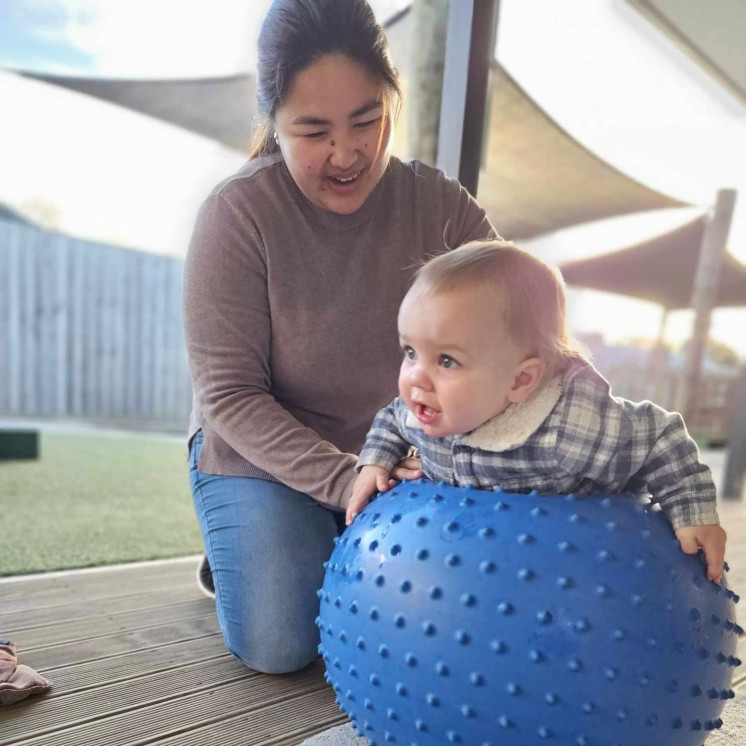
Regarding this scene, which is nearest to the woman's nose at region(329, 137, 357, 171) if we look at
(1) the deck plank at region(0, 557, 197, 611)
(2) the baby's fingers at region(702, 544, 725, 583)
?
(2) the baby's fingers at region(702, 544, 725, 583)

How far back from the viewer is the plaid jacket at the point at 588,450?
1.04 metres

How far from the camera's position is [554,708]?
2.95 ft

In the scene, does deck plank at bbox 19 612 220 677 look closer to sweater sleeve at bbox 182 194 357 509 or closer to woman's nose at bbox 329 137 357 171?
sweater sleeve at bbox 182 194 357 509

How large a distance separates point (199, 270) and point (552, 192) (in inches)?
157

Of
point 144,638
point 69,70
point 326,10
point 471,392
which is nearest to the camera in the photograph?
point 471,392

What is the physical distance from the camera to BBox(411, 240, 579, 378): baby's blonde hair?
1.04m

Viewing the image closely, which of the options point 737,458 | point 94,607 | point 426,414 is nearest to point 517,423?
point 426,414

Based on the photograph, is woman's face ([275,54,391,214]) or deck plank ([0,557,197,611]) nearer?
woman's face ([275,54,391,214])

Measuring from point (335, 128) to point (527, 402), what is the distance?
68 centimetres

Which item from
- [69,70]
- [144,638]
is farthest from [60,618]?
[69,70]

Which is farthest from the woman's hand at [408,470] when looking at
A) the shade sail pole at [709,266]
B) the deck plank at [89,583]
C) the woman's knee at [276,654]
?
the shade sail pole at [709,266]

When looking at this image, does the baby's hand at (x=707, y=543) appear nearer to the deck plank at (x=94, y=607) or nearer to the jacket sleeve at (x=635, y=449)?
the jacket sleeve at (x=635, y=449)

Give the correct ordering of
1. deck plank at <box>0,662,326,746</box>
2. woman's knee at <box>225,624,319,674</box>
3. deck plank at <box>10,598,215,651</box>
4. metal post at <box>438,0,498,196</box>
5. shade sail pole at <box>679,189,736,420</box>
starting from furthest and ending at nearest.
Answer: shade sail pole at <box>679,189,736,420</box>
metal post at <box>438,0,498,196</box>
deck plank at <box>10,598,215,651</box>
woman's knee at <box>225,624,319,674</box>
deck plank at <box>0,662,326,746</box>

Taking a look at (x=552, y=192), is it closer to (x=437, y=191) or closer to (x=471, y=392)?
(x=437, y=191)
